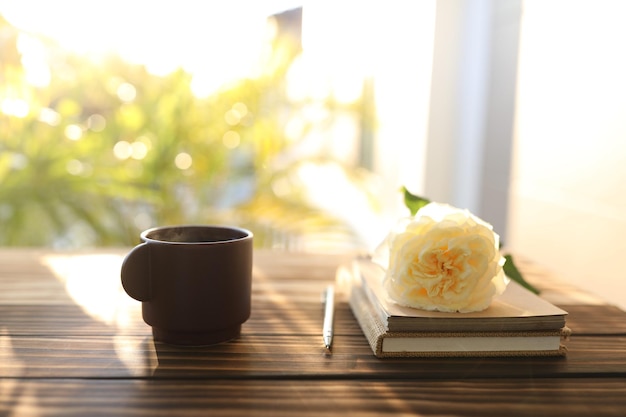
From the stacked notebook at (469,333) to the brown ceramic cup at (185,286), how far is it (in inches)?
5.5

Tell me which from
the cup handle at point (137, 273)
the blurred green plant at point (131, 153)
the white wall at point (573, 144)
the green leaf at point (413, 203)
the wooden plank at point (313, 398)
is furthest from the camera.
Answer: the blurred green plant at point (131, 153)

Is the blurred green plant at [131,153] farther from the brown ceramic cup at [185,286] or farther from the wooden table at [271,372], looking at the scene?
the brown ceramic cup at [185,286]

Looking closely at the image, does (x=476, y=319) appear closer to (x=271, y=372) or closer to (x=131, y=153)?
(x=271, y=372)

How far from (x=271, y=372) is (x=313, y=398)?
6cm

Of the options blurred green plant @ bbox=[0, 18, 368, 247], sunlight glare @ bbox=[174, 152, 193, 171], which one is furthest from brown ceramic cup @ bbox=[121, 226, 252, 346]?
sunlight glare @ bbox=[174, 152, 193, 171]

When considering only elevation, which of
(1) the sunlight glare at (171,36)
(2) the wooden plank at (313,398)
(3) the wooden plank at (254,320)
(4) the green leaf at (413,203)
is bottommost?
(3) the wooden plank at (254,320)

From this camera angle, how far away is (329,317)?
0.56 metres

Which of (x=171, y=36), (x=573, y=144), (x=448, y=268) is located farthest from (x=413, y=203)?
(x=171, y=36)

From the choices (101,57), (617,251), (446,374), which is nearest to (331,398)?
(446,374)

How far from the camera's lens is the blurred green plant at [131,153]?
184 cm

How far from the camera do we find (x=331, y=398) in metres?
0.40

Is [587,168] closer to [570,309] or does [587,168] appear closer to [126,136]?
[570,309]

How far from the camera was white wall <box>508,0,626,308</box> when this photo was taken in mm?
871

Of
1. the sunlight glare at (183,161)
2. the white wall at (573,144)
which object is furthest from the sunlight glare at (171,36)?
the white wall at (573,144)
